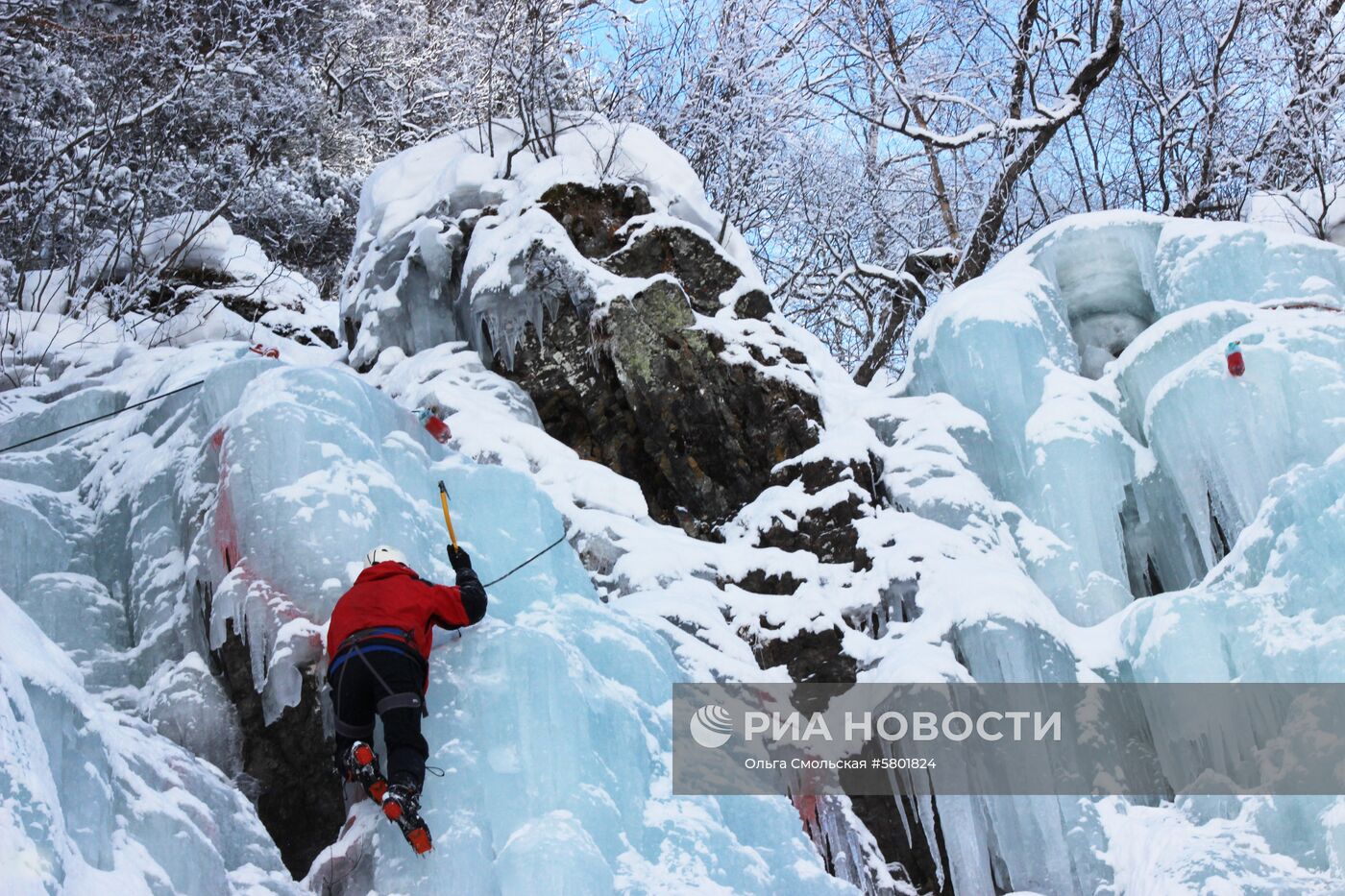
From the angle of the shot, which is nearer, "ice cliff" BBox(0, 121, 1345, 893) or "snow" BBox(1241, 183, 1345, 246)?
"ice cliff" BBox(0, 121, 1345, 893)

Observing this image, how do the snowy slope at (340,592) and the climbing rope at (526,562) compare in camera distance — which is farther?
the climbing rope at (526,562)

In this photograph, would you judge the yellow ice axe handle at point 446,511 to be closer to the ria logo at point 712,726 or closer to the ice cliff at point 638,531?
the ice cliff at point 638,531

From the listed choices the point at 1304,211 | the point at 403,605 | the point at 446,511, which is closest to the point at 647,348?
the point at 446,511

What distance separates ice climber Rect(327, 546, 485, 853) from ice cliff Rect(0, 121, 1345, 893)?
0.23 meters

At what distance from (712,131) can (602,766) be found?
6.95m

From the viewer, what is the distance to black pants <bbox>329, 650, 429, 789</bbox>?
14.5ft

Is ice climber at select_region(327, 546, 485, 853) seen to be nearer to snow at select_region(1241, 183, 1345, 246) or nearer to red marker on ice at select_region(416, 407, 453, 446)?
red marker on ice at select_region(416, 407, 453, 446)

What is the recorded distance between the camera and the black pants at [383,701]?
4414mm

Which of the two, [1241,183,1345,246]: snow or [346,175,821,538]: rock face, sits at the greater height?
[1241,183,1345,246]: snow

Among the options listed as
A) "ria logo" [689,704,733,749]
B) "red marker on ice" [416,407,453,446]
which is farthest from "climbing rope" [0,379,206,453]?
"ria logo" [689,704,733,749]

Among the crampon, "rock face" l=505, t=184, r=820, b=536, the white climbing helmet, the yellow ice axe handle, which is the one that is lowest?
the crampon

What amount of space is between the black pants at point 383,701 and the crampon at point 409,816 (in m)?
0.14

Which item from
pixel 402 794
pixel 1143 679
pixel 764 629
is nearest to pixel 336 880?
pixel 402 794

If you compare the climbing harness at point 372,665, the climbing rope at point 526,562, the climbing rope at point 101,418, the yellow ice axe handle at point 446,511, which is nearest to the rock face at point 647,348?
the climbing rope at point 526,562
